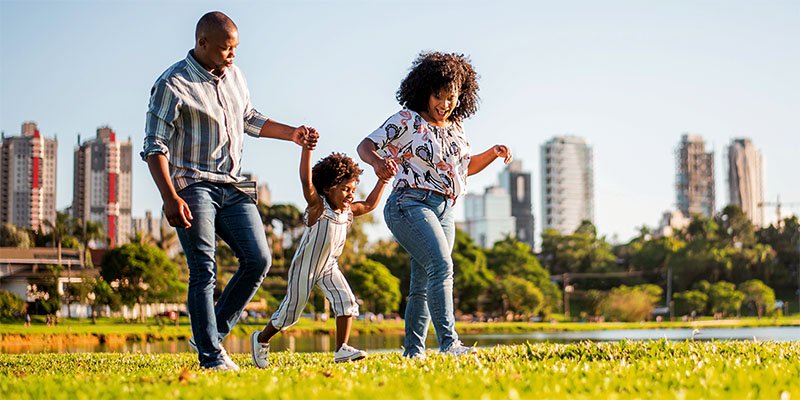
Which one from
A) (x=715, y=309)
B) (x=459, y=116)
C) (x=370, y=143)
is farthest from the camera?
(x=715, y=309)

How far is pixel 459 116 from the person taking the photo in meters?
6.92

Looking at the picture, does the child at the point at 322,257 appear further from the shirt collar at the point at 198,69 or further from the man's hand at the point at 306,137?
the shirt collar at the point at 198,69

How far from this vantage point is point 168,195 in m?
4.82

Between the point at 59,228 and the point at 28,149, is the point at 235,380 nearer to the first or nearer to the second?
the point at 59,228

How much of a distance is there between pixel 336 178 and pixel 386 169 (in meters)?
0.36

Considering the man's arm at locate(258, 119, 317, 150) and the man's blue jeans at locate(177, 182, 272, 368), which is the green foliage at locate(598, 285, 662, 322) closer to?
the man's arm at locate(258, 119, 317, 150)

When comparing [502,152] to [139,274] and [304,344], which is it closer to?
[304,344]

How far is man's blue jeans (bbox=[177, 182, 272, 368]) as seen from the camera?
16.5ft

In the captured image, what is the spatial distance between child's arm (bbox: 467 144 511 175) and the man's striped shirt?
2.08 m

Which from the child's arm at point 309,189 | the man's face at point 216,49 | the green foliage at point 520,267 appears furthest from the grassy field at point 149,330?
the man's face at point 216,49

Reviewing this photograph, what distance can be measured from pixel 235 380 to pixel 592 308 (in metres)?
72.7

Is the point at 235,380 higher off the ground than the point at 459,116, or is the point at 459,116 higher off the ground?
the point at 459,116

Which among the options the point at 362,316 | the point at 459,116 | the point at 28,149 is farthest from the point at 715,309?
the point at 28,149

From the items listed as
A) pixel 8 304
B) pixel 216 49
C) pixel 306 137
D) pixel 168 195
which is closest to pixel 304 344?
pixel 8 304
